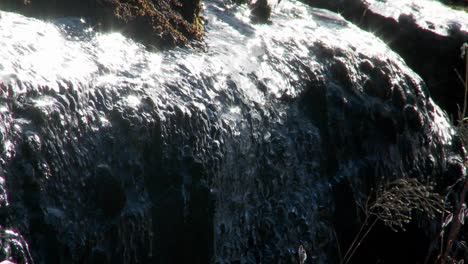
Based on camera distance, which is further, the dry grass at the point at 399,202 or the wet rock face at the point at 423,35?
the wet rock face at the point at 423,35

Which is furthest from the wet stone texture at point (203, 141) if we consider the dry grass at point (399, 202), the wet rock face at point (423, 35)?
the wet rock face at point (423, 35)

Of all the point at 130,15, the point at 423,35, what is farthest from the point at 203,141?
the point at 423,35

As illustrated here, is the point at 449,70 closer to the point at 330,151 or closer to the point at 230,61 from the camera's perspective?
the point at 330,151

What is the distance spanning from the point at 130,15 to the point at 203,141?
1006 millimetres

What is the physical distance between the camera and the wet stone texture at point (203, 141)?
107 inches

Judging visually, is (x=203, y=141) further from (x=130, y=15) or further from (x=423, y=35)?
(x=423, y=35)

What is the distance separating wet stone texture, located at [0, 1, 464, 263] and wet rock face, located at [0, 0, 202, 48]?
12 centimetres

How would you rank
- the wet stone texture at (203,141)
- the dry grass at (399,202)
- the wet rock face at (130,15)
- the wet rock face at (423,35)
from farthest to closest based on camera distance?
the wet rock face at (423,35) < the wet rock face at (130,15) < the dry grass at (399,202) < the wet stone texture at (203,141)

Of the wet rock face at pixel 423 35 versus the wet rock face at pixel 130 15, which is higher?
the wet rock face at pixel 130 15

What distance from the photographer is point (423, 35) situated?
629 centimetres

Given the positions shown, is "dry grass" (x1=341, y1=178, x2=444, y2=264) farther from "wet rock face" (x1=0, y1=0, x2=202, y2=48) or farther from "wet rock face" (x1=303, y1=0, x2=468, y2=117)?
"wet rock face" (x1=303, y1=0, x2=468, y2=117)

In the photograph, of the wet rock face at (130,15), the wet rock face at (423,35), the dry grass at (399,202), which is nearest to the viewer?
the dry grass at (399,202)

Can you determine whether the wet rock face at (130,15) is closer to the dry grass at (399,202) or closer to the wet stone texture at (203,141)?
the wet stone texture at (203,141)

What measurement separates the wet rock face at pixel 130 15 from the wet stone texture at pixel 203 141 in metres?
0.12
